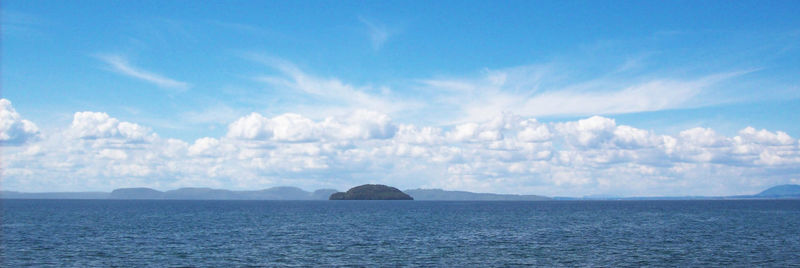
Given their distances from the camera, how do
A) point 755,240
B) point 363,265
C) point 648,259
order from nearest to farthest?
point 363,265, point 648,259, point 755,240

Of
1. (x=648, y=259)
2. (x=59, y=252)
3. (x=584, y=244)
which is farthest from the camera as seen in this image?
(x=584, y=244)

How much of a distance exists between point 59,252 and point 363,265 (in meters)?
35.4

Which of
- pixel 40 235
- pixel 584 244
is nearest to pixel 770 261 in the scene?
pixel 584 244

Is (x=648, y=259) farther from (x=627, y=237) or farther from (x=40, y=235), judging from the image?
(x=40, y=235)

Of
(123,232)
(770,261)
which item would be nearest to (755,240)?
(770,261)

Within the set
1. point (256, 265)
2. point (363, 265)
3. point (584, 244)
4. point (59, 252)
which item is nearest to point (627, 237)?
point (584, 244)

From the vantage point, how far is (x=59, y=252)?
213 ft

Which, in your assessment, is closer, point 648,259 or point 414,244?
point 648,259

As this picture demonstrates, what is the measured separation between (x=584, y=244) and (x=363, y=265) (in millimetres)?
33110

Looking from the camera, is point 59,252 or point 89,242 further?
point 89,242

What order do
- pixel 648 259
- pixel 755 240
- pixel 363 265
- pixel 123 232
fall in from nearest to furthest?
pixel 363 265
pixel 648 259
pixel 755 240
pixel 123 232

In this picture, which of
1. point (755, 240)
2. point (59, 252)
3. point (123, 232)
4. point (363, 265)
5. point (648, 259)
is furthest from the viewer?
point (123, 232)

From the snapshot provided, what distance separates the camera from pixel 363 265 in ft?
186

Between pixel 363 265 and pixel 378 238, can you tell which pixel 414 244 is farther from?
pixel 363 265
